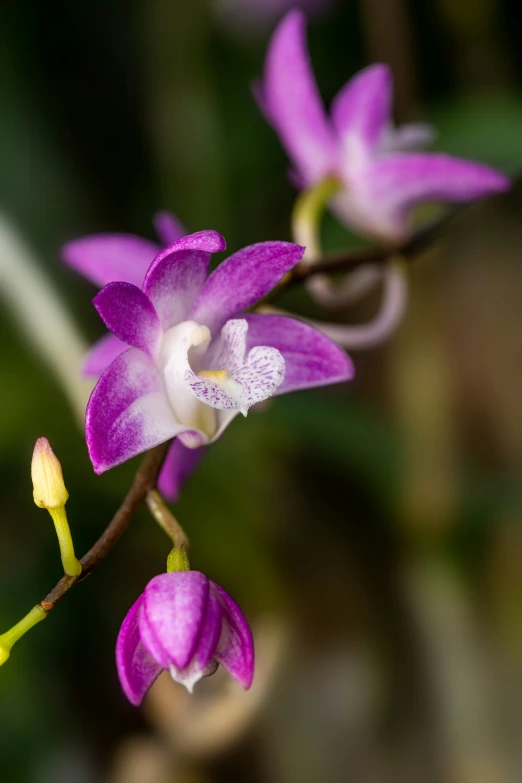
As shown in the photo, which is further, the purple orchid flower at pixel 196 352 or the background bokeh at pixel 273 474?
the background bokeh at pixel 273 474

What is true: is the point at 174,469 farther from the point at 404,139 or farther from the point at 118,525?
the point at 404,139

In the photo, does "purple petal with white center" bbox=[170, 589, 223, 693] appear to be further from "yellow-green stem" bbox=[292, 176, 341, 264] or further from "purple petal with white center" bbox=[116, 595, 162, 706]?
"yellow-green stem" bbox=[292, 176, 341, 264]

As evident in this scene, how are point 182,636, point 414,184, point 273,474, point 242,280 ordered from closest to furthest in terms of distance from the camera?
point 182,636 → point 242,280 → point 414,184 → point 273,474

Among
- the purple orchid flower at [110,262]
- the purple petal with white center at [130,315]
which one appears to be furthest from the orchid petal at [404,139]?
the purple petal with white center at [130,315]

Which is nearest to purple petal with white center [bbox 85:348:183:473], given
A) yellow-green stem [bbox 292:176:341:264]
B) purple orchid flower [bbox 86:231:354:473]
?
purple orchid flower [bbox 86:231:354:473]

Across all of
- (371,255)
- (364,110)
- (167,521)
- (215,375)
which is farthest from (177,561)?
(364,110)

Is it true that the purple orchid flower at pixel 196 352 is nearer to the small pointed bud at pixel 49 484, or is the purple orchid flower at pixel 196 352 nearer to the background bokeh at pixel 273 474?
the small pointed bud at pixel 49 484

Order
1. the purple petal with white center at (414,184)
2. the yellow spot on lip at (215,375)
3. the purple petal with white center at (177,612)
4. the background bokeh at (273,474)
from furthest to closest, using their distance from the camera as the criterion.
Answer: the background bokeh at (273,474), the purple petal with white center at (414,184), the yellow spot on lip at (215,375), the purple petal with white center at (177,612)
